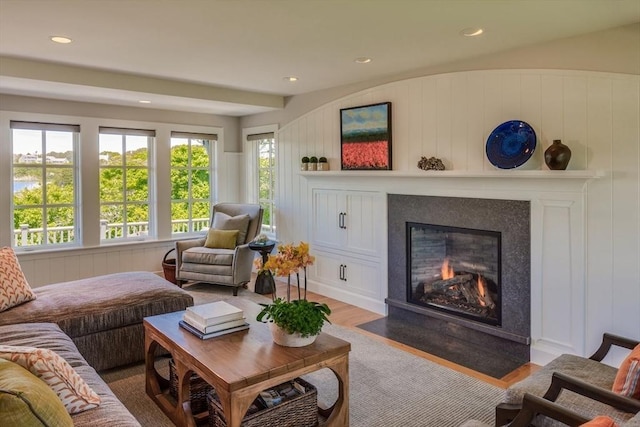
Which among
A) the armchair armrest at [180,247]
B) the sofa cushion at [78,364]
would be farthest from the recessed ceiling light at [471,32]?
the armchair armrest at [180,247]

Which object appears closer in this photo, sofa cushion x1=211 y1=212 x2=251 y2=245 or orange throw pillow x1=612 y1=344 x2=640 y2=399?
orange throw pillow x1=612 y1=344 x2=640 y2=399

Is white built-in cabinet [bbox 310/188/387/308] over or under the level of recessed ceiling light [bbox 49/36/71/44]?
under

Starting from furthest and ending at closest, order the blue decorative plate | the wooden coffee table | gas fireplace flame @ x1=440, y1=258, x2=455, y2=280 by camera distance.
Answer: gas fireplace flame @ x1=440, y1=258, x2=455, y2=280
the blue decorative plate
the wooden coffee table

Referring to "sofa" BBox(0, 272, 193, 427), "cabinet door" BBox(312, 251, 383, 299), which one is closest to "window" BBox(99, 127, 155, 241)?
"sofa" BBox(0, 272, 193, 427)

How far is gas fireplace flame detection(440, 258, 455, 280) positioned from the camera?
4.01 metres

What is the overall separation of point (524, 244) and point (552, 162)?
0.68m

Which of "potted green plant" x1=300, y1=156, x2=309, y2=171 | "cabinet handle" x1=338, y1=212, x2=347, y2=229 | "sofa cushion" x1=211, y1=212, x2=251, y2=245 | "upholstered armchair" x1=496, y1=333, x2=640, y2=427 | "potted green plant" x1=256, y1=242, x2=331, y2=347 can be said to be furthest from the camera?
"sofa cushion" x1=211, y1=212, x2=251, y2=245

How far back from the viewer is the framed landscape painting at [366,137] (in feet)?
14.5

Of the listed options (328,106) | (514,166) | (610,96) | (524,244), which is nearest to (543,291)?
(524,244)

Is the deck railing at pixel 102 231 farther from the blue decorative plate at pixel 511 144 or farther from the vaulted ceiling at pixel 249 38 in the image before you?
the blue decorative plate at pixel 511 144

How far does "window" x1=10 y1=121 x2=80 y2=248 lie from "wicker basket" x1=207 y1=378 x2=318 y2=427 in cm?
398

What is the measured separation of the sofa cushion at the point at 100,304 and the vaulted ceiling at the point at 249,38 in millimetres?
1872

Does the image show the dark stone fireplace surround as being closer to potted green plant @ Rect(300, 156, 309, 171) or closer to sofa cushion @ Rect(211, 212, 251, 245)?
potted green plant @ Rect(300, 156, 309, 171)

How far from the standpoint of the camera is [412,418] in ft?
8.48
